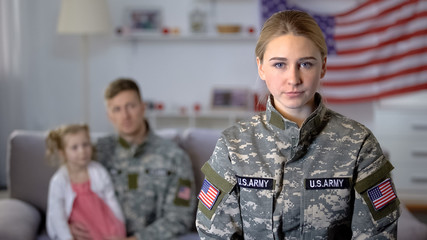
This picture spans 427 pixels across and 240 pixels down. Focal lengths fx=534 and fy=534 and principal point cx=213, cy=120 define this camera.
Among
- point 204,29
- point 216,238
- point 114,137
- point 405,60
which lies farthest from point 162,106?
point 216,238

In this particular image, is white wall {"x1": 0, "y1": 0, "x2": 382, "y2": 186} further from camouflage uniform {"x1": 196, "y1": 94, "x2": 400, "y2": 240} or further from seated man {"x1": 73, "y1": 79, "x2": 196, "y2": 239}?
camouflage uniform {"x1": 196, "y1": 94, "x2": 400, "y2": 240}

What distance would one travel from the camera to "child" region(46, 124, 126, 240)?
2176 mm

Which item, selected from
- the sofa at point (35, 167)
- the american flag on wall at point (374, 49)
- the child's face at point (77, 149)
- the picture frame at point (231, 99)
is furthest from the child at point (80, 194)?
the american flag on wall at point (374, 49)

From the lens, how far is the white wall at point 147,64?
4801 millimetres

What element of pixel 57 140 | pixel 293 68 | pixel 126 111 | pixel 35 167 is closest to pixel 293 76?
pixel 293 68

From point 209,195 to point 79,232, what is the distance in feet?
3.99

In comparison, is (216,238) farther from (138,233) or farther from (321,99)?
(138,233)

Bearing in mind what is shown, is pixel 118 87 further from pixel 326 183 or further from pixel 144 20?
pixel 144 20

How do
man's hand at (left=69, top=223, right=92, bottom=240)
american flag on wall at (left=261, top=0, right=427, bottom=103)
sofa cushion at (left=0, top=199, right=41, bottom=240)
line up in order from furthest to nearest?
american flag on wall at (left=261, top=0, right=427, bottom=103) < man's hand at (left=69, top=223, right=92, bottom=240) < sofa cushion at (left=0, top=199, right=41, bottom=240)

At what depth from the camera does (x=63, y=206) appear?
221cm

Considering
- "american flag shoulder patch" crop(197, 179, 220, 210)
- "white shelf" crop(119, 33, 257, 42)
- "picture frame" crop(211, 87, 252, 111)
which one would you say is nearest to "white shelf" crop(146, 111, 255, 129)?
"picture frame" crop(211, 87, 252, 111)

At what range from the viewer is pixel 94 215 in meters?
2.20

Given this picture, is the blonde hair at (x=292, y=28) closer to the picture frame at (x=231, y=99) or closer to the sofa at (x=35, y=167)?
the sofa at (x=35, y=167)

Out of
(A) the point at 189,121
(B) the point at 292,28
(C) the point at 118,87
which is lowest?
(A) the point at 189,121
